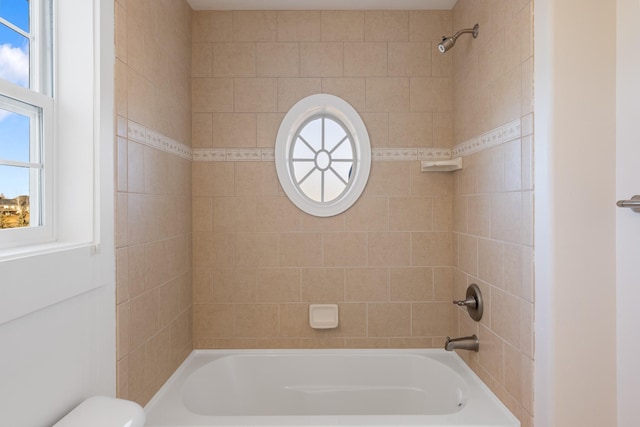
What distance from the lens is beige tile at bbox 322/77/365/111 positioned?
8.08 feet

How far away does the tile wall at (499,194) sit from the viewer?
61.7 inches

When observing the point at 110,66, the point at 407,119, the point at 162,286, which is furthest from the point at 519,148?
the point at 162,286

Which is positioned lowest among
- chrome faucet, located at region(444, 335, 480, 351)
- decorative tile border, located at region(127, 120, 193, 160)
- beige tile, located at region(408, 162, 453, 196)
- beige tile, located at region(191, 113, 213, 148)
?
chrome faucet, located at region(444, 335, 480, 351)

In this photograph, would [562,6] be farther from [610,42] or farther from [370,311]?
[370,311]

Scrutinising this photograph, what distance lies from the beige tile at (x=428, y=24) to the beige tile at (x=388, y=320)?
1653 mm

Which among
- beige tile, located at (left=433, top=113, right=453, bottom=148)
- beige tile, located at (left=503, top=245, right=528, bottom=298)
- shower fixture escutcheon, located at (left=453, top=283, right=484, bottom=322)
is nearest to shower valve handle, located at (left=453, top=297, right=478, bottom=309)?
shower fixture escutcheon, located at (left=453, top=283, right=484, bottom=322)

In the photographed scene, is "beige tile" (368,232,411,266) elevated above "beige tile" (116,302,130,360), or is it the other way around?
"beige tile" (368,232,411,266)

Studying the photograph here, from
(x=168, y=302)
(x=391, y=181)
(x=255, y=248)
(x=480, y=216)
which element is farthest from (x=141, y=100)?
(x=480, y=216)

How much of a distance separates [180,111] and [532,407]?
84.6 inches

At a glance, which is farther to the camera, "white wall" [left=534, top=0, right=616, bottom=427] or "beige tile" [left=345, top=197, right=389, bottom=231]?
"beige tile" [left=345, top=197, right=389, bottom=231]

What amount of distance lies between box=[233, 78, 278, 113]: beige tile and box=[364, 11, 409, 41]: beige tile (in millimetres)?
662

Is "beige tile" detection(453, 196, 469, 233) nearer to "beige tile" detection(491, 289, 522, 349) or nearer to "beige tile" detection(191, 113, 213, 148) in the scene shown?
"beige tile" detection(491, 289, 522, 349)

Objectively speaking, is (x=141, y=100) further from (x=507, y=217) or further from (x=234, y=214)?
(x=507, y=217)

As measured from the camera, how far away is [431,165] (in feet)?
7.50
